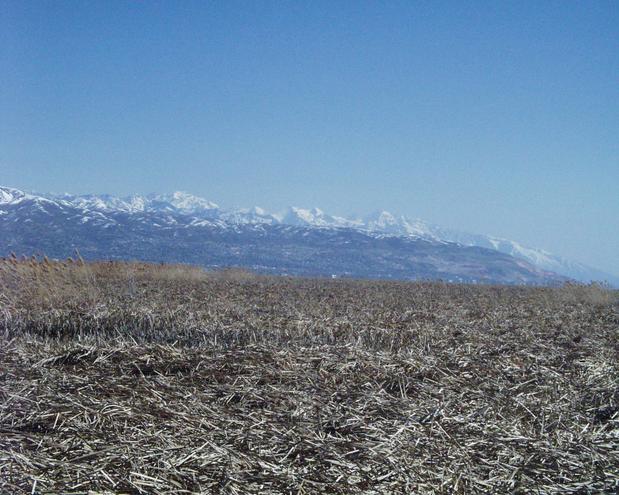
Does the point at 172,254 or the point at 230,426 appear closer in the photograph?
the point at 230,426

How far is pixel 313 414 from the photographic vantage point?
193 inches

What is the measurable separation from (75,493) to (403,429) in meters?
2.39

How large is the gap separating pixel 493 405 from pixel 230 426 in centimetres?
247

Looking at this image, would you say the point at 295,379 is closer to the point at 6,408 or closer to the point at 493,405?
the point at 493,405

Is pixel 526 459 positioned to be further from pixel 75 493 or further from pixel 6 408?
pixel 6 408

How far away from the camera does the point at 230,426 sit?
4535 mm

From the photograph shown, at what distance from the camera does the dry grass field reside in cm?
367

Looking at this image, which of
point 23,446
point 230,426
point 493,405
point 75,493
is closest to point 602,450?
point 493,405

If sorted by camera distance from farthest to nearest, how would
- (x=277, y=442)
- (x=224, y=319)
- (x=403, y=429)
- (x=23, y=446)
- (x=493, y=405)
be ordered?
(x=224, y=319), (x=493, y=405), (x=403, y=429), (x=277, y=442), (x=23, y=446)

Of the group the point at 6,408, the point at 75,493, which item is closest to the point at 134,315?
the point at 6,408

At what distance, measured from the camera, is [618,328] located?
11.4 m

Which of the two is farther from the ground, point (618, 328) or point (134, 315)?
point (618, 328)

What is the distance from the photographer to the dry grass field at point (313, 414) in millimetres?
3672

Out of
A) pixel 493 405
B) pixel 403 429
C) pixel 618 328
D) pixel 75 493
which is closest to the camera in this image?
pixel 75 493
